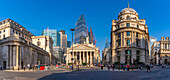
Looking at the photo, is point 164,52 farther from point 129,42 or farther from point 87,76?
point 87,76

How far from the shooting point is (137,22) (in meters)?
65.0

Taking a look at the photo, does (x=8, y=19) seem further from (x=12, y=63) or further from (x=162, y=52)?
(x=162, y=52)

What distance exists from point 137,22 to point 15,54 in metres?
48.9

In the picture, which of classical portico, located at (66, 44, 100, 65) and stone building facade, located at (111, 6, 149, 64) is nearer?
stone building facade, located at (111, 6, 149, 64)

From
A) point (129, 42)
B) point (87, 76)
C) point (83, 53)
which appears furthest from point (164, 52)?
point (87, 76)

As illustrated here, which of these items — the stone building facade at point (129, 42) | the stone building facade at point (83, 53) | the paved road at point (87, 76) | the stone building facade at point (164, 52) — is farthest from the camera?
the stone building facade at point (83, 53)

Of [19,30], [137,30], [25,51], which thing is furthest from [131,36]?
[19,30]

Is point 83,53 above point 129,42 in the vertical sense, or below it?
below

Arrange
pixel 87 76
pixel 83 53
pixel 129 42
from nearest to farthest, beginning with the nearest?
pixel 87 76 < pixel 129 42 < pixel 83 53

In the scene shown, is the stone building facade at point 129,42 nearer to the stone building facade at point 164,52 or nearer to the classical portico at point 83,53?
the stone building facade at point 164,52

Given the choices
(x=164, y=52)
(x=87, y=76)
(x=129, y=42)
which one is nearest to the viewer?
(x=87, y=76)

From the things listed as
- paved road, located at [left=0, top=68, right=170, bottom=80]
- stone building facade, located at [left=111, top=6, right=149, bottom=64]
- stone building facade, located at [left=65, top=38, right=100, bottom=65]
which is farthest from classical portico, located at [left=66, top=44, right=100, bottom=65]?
paved road, located at [left=0, top=68, right=170, bottom=80]

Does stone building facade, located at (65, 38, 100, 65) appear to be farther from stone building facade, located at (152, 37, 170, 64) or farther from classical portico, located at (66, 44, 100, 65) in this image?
stone building facade, located at (152, 37, 170, 64)

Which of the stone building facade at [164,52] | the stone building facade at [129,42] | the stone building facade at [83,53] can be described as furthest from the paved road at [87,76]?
the stone building facade at [83,53]
